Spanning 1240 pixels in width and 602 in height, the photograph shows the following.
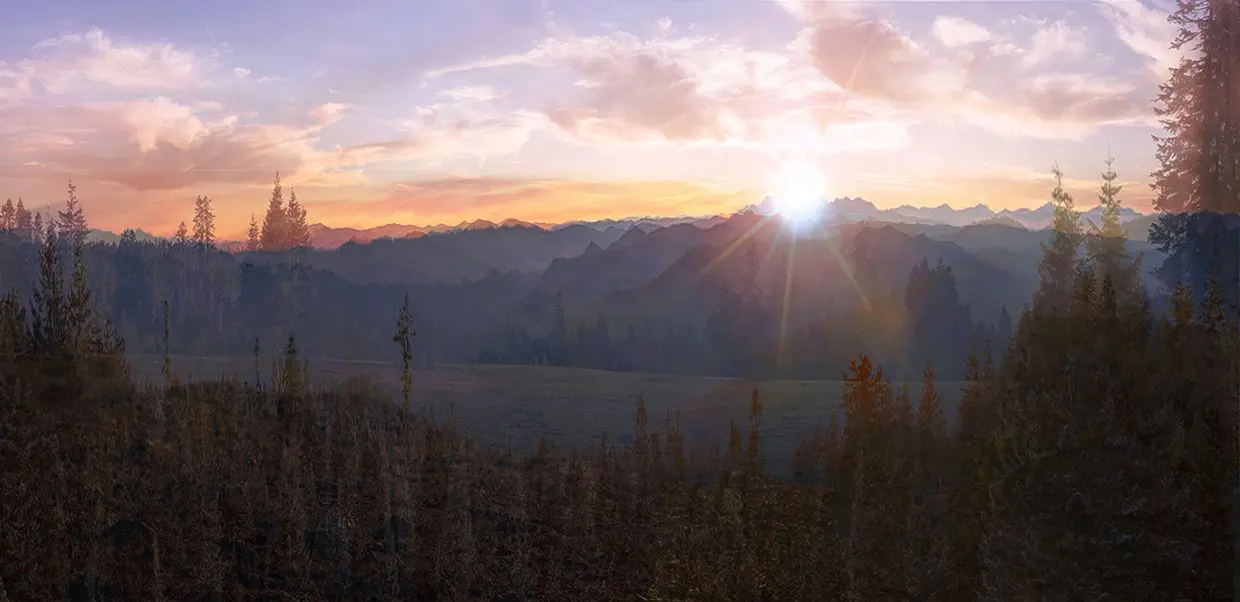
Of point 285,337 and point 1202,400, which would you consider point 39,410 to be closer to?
point 1202,400

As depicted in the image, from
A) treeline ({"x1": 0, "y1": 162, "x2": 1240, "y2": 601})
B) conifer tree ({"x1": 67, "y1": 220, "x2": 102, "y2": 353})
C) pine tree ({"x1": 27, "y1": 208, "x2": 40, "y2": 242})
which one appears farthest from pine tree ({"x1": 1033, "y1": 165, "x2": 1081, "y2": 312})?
pine tree ({"x1": 27, "y1": 208, "x2": 40, "y2": 242})

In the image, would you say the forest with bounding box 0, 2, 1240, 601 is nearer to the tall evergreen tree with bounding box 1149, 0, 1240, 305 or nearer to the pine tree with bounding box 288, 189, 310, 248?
the tall evergreen tree with bounding box 1149, 0, 1240, 305

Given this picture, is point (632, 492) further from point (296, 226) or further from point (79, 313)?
point (296, 226)

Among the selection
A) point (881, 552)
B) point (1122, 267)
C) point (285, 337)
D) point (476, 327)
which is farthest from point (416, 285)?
point (881, 552)

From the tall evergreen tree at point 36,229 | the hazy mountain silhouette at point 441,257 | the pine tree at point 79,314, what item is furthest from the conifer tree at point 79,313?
the hazy mountain silhouette at point 441,257

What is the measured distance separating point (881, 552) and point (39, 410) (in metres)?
15.2

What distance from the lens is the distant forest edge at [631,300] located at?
65562 millimetres

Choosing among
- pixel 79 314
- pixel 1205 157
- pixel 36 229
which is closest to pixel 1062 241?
pixel 1205 157

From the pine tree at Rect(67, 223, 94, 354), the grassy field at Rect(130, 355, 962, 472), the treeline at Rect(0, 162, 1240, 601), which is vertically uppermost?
the pine tree at Rect(67, 223, 94, 354)

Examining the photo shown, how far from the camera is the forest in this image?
8688mm

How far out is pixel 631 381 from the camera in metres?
52.0

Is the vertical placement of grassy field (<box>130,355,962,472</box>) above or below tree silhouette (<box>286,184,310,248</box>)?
below

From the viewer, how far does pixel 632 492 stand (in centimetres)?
2012

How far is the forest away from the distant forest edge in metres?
23.7
